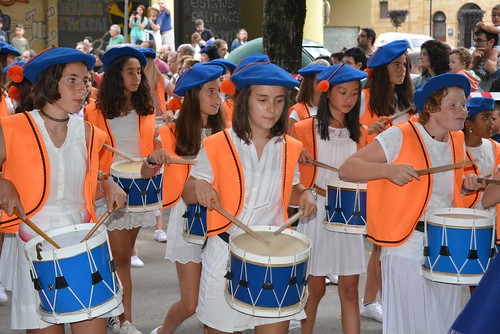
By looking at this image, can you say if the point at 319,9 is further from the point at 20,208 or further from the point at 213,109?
the point at 20,208

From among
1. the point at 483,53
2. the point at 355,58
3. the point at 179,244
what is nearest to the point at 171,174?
the point at 179,244

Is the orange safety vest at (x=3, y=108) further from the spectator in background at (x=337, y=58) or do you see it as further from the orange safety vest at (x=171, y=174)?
the spectator in background at (x=337, y=58)

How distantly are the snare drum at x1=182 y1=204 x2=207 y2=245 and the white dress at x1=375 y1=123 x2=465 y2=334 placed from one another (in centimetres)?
107

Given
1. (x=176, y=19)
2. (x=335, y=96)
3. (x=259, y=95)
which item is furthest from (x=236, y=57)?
(x=176, y=19)

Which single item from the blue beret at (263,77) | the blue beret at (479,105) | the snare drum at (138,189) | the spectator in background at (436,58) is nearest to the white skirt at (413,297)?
the blue beret at (263,77)

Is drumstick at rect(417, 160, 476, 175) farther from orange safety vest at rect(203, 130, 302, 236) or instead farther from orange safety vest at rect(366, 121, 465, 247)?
orange safety vest at rect(203, 130, 302, 236)

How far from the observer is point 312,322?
5531 millimetres

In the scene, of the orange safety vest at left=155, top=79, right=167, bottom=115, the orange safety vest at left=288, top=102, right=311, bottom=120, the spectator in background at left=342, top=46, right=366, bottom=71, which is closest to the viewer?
the orange safety vest at left=288, top=102, right=311, bottom=120

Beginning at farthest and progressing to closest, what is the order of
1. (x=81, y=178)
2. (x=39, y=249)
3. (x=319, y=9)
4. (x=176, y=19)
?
(x=176, y=19) → (x=319, y=9) → (x=81, y=178) → (x=39, y=249)

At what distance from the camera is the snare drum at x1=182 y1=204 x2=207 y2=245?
197 inches

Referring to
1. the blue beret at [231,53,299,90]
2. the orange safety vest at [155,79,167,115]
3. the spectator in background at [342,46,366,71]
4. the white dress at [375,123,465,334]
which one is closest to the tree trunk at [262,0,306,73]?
the spectator in background at [342,46,366,71]

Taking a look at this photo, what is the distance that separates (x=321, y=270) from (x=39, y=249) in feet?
7.15

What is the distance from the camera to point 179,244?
5.34 m

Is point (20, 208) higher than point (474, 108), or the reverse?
point (474, 108)
